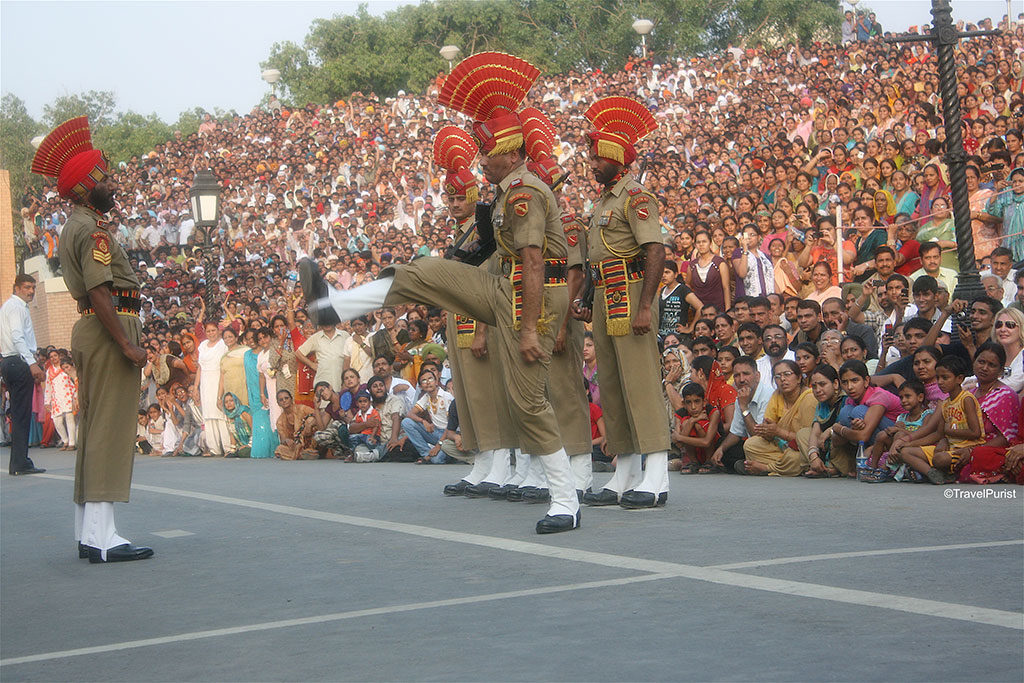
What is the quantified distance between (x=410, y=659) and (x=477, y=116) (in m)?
3.74

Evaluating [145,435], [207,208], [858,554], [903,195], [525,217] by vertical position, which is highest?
[207,208]

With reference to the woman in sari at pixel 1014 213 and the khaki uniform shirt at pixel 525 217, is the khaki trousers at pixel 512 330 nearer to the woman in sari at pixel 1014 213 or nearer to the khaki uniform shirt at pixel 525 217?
the khaki uniform shirt at pixel 525 217

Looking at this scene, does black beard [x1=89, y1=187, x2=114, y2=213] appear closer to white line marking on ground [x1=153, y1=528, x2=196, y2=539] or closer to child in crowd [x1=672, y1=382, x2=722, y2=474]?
white line marking on ground [x1=153, y1=528, x2=196, y2=539]

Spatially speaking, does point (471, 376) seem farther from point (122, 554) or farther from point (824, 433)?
point (122, 554)

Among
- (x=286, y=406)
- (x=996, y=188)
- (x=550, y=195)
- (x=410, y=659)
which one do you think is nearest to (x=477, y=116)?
(x=550, y=195)

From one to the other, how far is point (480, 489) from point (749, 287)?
5.23 metres

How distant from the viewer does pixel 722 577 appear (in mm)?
5242

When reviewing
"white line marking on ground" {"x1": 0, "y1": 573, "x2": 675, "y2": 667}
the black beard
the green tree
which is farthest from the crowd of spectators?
the green tree

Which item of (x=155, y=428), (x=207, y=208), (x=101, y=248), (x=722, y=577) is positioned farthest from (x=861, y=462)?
(x=207, y=208)

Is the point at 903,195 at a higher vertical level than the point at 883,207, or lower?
higher

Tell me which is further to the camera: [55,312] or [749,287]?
[55,312]

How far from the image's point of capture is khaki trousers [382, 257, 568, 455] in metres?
6.71

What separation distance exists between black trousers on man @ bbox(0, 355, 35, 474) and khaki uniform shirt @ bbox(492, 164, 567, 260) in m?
8.77

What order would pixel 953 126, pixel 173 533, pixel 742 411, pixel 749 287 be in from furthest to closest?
pixel 749 287 < pixel 953 126 < pixel 742 411 < pixel 173 533
